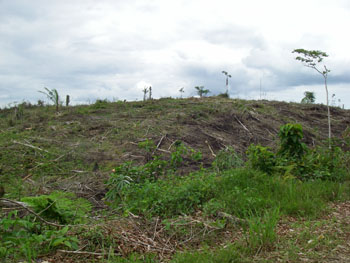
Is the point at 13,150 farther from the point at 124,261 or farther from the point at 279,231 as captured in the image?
the point at 279,231

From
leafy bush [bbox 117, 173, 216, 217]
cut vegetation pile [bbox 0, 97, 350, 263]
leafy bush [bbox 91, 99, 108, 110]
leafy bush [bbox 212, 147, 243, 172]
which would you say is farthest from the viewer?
leafy bush [bbox 91, 99, 108, 110]

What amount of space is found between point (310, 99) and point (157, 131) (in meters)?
10.8

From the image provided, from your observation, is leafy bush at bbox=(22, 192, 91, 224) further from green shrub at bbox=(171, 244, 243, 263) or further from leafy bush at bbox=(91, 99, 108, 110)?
leafy bush at bbox=(91, 99, 108, 110)

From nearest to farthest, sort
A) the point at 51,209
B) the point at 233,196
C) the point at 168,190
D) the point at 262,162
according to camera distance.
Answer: the point at 51,209
the point at 233,196
the point at 168,190
the point at 262,162

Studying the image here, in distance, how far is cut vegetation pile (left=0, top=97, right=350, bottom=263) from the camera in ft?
10.4

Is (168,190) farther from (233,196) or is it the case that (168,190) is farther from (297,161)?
(297,161)

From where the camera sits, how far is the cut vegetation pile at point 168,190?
3.18 metres

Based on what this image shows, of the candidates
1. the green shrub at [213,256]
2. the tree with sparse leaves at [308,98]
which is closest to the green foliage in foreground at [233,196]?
the green shrub at [213,256]

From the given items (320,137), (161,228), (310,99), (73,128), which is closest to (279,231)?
(161,228)

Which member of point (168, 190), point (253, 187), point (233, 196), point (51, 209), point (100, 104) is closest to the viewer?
point (51, 209)

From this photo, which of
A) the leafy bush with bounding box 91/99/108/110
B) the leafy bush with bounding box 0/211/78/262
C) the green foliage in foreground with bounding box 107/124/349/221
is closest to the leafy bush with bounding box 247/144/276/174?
the green foliage in foreground with bounding box 107/124/349/221

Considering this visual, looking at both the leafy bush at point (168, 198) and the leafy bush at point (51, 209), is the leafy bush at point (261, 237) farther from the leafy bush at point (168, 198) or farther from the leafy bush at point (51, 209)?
the leafy bush at point (51, 209)

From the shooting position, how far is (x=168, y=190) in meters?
4.77

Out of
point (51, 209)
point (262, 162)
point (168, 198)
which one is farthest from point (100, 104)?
point (51, 209)
